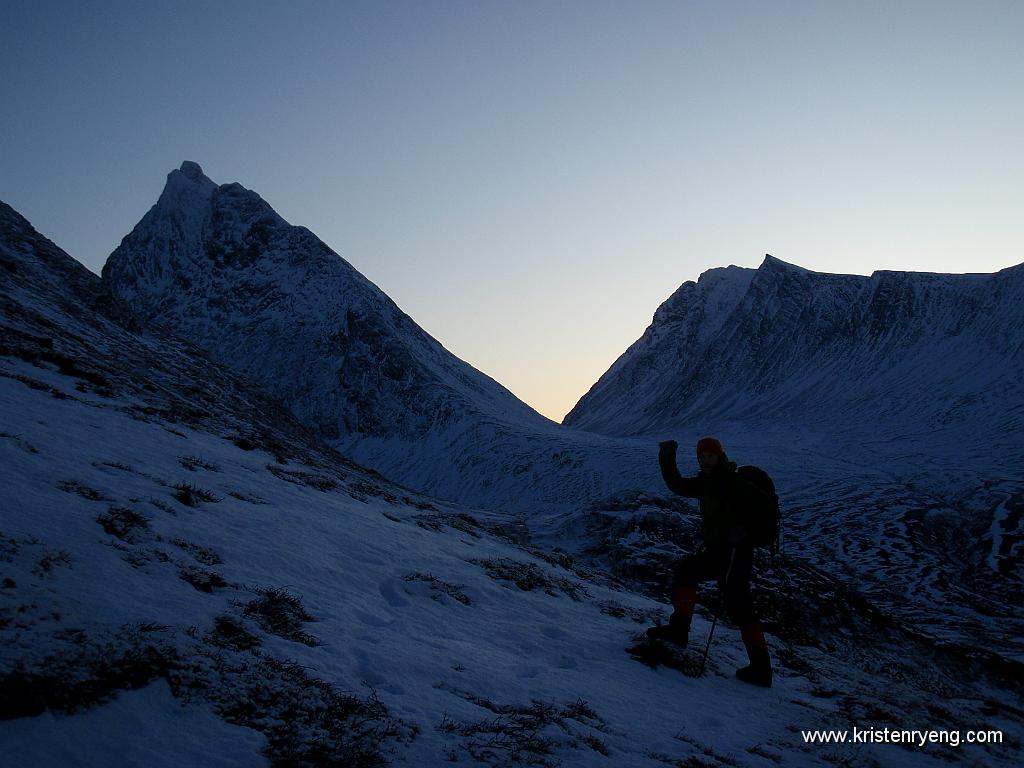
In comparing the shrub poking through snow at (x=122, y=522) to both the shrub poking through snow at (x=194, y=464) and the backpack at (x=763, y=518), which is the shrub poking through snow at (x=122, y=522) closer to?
the shrub poking through snow at (x=194, y=464)

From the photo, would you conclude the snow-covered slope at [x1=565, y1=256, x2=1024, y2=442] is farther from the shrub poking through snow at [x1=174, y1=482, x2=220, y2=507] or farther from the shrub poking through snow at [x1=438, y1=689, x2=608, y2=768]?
the shrub poking through snow at [x1=174, y1=482, x2=220, y2=507]

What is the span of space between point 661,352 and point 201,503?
15044 cm

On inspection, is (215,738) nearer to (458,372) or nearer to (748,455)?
(748,455)

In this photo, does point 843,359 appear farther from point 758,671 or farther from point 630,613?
point 758,671

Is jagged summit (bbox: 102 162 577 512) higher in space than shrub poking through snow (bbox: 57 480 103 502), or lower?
higher

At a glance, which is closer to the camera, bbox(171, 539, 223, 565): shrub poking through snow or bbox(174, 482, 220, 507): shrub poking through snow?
bbox(171, 539, 223, 565): shrub poking through snow

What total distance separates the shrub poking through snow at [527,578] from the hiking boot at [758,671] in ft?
12.7

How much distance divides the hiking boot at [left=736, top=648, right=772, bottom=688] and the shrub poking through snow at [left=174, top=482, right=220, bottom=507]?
25.5ft

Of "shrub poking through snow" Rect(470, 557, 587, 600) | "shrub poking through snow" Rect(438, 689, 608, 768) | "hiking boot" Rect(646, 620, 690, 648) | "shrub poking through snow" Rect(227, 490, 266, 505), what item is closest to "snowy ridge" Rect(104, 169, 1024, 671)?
"shrub poking through snow" Rect(470, 557, 587, 600)

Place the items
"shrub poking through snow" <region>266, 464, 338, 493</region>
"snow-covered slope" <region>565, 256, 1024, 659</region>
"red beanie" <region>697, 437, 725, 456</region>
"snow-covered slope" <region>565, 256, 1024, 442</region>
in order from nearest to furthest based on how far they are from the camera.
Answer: "red beanie" <region>697, 437, 725, 456</region>, "shrub poking through snow" <region>266, 464, 338, 493</region>, "snow-covered slope" <region>565, 256, 1024, 659</region>, "snow-covered slope" <region>565, 256, 1024, 442</region>

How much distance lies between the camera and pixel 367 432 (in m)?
85.9

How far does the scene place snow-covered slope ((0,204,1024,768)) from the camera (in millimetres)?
4441

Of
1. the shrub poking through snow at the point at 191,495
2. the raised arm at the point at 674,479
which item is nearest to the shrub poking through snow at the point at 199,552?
the shrub poking through snow at the point at 191,495

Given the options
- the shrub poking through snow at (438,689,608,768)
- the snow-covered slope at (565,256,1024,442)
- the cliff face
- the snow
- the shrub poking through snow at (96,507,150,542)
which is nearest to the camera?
the snow
